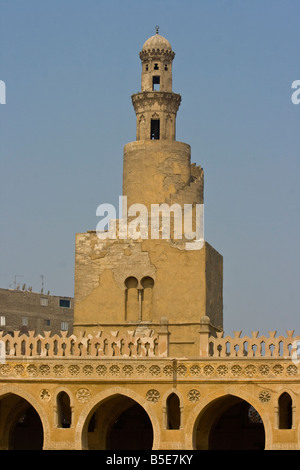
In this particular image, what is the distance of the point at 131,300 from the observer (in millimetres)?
37344

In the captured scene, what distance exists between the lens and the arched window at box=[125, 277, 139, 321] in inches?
1463

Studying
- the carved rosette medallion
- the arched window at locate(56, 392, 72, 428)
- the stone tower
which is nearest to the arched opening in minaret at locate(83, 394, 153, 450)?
the arched window at locate(56, 392, 72, 428)

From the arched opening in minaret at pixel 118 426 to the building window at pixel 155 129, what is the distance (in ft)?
31.5

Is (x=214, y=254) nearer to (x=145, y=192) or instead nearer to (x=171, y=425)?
(x=145, y=192)

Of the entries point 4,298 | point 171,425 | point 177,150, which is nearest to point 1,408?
point 171,425

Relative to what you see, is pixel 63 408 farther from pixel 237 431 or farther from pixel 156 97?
pixel 156 97

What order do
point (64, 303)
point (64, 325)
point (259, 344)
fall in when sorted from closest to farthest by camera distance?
point (259, 344) < point (64, 325) < point (64, 303)

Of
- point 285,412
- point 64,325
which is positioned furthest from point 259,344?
point 64,325

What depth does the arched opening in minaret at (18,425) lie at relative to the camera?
114ft

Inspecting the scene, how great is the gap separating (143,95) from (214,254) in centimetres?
622

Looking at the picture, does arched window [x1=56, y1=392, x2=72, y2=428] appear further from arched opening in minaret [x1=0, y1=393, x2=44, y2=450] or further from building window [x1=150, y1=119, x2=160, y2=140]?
building window [x1=150, y1=119, x2=160, y2=140]

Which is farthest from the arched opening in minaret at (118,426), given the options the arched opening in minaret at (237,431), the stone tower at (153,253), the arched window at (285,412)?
the arched window at (285,412)

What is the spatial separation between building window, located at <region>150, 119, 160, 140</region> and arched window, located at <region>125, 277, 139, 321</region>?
17.7ft

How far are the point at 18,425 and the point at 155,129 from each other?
37.9 ft
